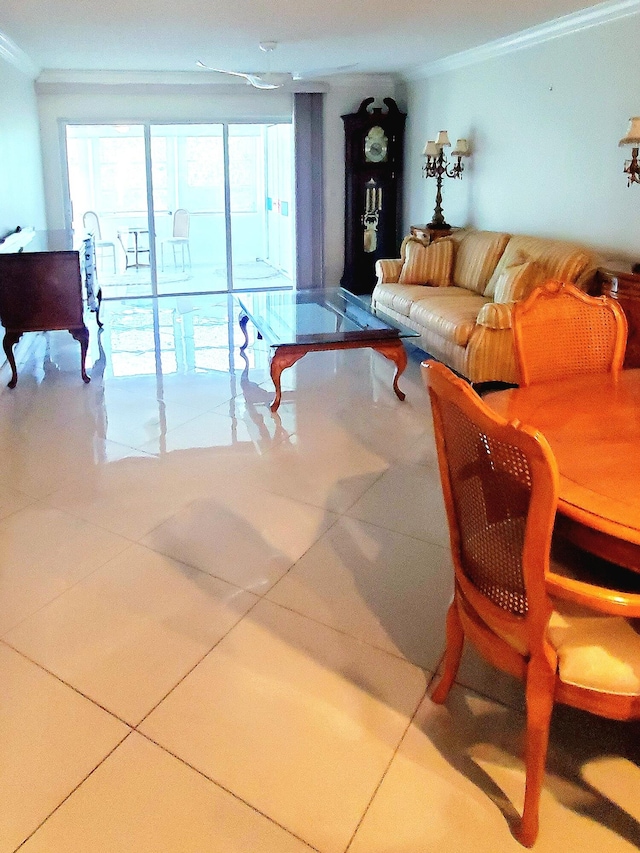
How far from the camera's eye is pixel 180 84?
7.29 meters

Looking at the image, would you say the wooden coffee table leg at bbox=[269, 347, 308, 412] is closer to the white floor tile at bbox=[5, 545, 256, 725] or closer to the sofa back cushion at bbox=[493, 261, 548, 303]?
the sofa back cushion at bbox=[493, 261, 548, 303]

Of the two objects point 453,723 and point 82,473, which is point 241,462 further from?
point 453,723

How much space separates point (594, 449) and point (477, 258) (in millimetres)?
4237

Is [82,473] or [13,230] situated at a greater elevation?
[13,230]

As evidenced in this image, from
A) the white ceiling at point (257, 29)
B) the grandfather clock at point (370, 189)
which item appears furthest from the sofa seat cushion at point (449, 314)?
the grandfather clock at point (370, 189)

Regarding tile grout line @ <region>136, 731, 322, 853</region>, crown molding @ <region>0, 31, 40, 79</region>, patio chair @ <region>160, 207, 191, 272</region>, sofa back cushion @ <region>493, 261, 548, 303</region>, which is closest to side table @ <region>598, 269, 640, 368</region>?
sofa back cushion @ <region>493, 261, 548, 303</region>

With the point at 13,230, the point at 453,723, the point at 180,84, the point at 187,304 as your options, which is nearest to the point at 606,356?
the point at 453,723

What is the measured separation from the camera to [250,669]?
2.08 metres

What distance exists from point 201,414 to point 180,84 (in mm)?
4700

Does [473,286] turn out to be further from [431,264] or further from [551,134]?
[551,134]

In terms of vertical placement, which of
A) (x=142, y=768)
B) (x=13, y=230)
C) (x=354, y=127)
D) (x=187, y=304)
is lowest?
(x=142, y=768)

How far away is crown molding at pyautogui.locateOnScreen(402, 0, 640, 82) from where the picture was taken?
4.44 m

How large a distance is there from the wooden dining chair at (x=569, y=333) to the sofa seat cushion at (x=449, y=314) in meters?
2.00

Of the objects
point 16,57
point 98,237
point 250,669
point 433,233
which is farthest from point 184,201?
point 250,669
